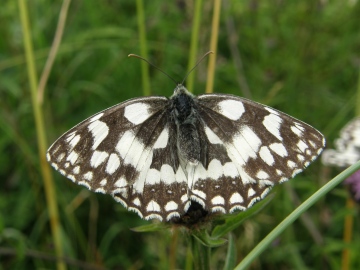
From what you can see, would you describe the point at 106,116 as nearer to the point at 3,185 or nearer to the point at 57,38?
the point at 57,38

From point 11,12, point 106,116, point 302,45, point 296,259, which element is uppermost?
point 11,12

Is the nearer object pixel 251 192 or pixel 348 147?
pixel 251 192

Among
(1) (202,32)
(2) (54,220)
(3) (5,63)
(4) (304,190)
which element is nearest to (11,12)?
(3) (5,63)

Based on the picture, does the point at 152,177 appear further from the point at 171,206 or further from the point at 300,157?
the point at 300,157

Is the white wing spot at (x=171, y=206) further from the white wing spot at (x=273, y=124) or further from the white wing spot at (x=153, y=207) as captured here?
the white wing spot at (x=273, y=124)

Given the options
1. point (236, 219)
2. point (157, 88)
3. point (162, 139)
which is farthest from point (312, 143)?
point (157, 88)

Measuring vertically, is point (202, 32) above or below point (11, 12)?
below
